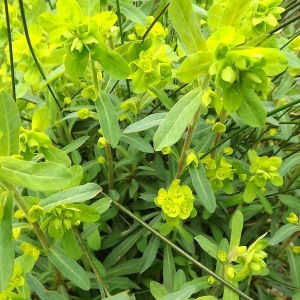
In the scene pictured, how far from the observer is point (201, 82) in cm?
94

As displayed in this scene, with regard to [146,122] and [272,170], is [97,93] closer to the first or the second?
[146,122]

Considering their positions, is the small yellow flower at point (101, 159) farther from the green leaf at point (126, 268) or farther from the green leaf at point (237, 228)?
the green leaf at point (237, 228)

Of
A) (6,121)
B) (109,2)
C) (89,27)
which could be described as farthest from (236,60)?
(109,2)

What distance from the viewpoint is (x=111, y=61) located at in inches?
36.5

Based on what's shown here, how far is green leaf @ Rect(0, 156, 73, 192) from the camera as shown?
75 cm

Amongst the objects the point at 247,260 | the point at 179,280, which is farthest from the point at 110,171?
the point at 247,260

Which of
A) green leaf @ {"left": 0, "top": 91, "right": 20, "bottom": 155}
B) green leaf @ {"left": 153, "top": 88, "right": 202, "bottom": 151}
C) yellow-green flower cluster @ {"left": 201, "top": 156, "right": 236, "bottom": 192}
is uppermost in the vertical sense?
green leaf @ {"left": 0, "top": 91, "right": 20, "bottom": 155}

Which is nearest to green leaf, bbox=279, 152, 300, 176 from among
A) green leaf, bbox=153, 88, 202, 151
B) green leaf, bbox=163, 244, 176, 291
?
green leaf, bbox=163, 244, 176, 291

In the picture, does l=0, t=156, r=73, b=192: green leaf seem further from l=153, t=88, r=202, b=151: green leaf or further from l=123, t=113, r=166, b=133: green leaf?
l=123, t=113, r=166, b=133: green leaf

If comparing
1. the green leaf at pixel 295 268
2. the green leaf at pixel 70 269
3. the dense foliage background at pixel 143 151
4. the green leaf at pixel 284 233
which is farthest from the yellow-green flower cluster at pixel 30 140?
the green leaf at pixel 295 268

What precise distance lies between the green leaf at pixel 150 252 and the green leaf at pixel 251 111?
0.54 meters

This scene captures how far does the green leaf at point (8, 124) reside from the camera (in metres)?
0.81

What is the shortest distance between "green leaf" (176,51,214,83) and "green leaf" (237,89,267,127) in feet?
0.29

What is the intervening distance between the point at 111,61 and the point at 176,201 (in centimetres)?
39
